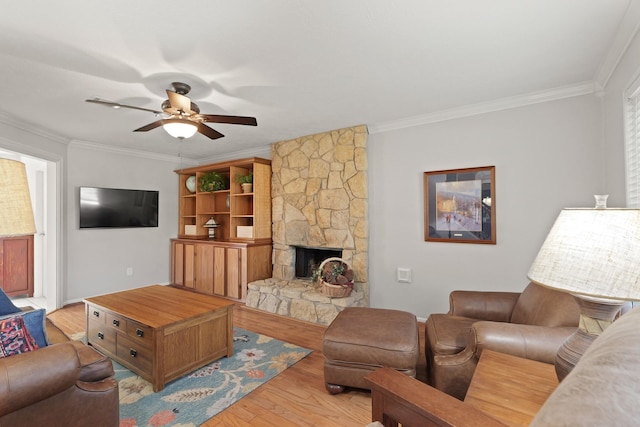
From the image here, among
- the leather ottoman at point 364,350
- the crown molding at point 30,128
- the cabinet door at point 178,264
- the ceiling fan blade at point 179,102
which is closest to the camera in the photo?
the leather ottoman at point 364,350

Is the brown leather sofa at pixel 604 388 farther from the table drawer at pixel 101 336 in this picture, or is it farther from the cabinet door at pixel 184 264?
the cabinet door at pixel 184 264

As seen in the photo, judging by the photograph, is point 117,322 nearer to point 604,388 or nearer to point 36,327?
point 36,327

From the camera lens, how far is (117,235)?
4582 mm

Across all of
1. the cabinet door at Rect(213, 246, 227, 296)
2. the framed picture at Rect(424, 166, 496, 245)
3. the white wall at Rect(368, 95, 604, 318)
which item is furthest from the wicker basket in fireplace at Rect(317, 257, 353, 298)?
the cabinet door at Rect(213, 246, 227, 296)

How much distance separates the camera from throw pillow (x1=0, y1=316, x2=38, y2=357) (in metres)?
1.25

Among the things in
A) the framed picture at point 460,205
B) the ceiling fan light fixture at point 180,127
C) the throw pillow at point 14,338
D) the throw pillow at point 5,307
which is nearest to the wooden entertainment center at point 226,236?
the ceiling fan light fixture at point 180,127

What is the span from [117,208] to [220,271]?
191 centimetres

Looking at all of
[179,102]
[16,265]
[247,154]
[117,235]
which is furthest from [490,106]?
[16,265]

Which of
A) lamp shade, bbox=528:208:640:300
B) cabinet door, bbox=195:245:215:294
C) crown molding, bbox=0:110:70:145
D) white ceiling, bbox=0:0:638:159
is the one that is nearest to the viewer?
lamp shade, bbox=528:208:640:300

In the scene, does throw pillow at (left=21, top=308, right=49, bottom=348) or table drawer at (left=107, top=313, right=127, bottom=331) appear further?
table drawer at (left=107, top=313, right=127, bottom=331)

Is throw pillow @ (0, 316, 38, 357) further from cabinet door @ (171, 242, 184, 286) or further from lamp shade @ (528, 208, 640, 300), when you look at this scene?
cabinet door @ (171, 242, 184, 286)

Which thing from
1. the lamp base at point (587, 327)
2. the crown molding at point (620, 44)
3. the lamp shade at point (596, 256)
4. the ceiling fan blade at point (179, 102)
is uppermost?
the crown molding at point (620, 44)

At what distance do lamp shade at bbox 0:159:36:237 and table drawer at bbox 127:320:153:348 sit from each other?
1.00 m

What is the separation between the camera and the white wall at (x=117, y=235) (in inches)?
163
